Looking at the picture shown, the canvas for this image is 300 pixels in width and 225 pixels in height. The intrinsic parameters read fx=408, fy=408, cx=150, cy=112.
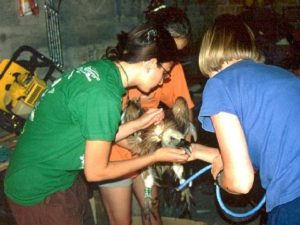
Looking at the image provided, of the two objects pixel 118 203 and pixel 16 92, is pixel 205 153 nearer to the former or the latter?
pixel 118 203

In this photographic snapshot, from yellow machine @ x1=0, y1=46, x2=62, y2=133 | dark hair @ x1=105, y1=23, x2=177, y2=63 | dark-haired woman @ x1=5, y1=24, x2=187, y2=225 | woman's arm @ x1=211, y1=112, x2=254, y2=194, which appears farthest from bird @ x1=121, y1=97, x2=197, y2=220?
yellow machine @ x1=0, y1=46, x2=62, y2=133

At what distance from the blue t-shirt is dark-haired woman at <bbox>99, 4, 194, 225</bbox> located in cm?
133

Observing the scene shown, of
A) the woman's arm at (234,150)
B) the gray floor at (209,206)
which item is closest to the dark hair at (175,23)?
the woman's arm at (234,150)

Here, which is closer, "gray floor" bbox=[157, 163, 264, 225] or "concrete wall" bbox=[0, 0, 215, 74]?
"gray floor" bbox=[157, 163, 264, 225]

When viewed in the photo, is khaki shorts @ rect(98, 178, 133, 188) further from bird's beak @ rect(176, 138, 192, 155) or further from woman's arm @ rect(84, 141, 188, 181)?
woman's arm @ rect(84, 141, 188, 181)

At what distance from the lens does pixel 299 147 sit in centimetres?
191


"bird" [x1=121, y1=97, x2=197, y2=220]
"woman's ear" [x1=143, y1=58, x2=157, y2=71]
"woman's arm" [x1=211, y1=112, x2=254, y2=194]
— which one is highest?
"woman's ear" [x1=143, y1=58, x2=157, y2=71]

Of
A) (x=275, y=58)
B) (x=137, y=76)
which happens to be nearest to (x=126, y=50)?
(x=137, y=76)

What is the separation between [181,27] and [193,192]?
2.77 meters

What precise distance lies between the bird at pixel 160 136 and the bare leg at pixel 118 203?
18 centimetres

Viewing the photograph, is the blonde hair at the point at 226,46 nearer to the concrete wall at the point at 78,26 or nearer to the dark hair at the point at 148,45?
the dark hair at the point at 148,45

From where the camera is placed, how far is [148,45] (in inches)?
93.9

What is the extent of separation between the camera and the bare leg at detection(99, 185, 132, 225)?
3.31 m

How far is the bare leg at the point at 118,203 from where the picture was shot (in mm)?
3312
